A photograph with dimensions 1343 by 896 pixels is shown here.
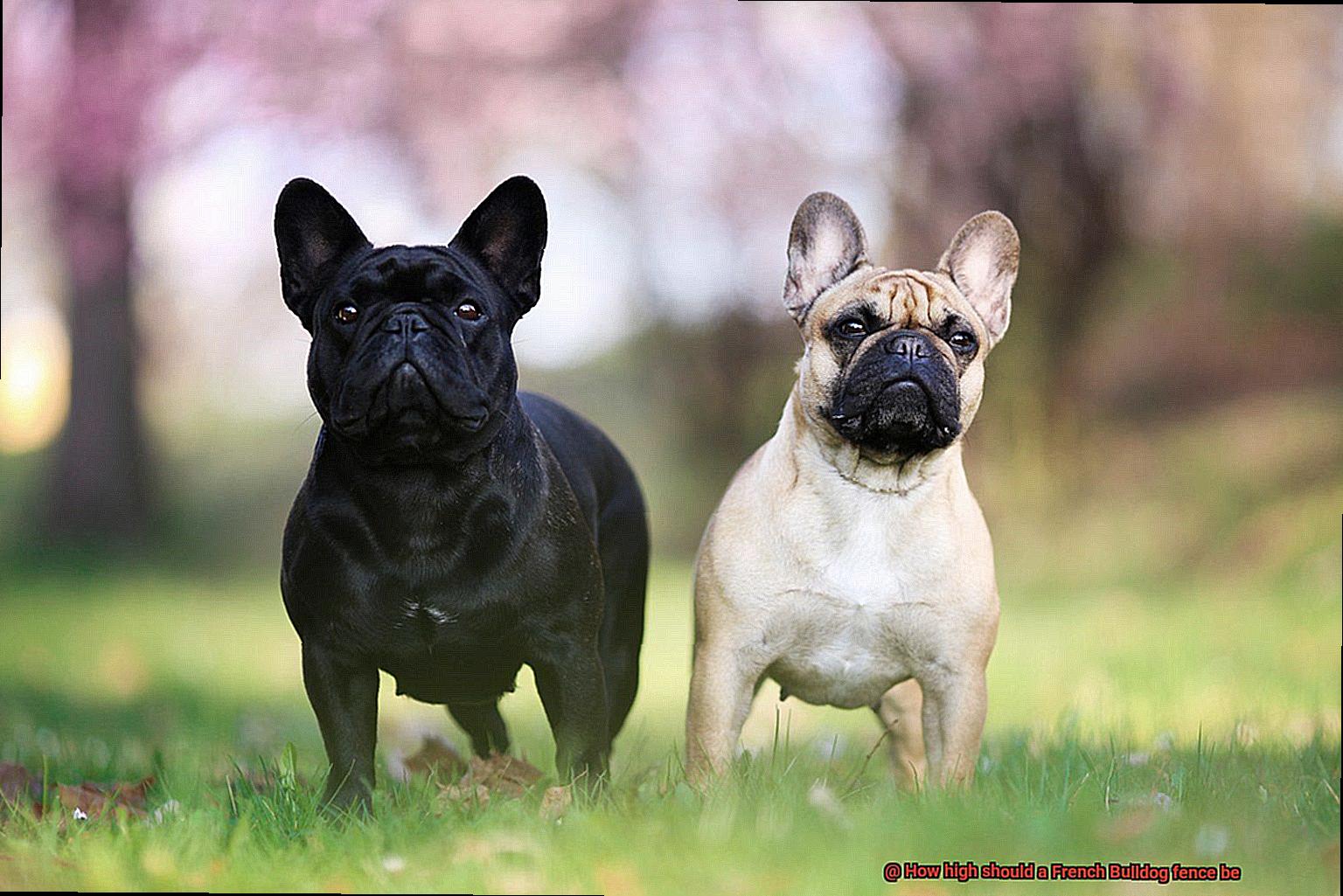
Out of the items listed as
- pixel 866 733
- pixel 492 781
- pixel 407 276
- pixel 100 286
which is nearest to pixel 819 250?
pixel 407 276

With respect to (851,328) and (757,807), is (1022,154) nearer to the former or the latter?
(851,328)

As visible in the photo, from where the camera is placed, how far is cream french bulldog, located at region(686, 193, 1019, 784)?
363cm

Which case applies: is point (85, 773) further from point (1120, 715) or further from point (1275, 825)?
point (1120, 715)

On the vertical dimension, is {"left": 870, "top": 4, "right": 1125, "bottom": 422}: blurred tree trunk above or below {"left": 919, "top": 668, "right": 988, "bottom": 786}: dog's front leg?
above

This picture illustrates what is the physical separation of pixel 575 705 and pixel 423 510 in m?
0.62

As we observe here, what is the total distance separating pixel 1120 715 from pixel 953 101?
7.89 m

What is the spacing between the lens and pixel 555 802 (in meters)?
3.20

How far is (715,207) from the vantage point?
14430mm

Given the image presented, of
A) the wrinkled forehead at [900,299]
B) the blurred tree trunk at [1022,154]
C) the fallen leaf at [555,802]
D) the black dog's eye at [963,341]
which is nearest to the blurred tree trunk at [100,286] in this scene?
the blurred tree trunk at [1022,154]

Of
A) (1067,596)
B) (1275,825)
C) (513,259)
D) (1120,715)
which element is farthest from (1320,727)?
(1067,596)

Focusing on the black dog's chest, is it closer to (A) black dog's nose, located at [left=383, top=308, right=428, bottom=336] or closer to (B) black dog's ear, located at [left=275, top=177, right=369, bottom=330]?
(A) black dog's nose, located at [left=383, top=308, right=428, bottom=336]

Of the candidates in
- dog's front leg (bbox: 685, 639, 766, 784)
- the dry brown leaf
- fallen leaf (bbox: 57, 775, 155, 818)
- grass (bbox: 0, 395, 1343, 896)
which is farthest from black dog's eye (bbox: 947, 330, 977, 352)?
fallen leaf (bbox: 57, 775, 155, 818)

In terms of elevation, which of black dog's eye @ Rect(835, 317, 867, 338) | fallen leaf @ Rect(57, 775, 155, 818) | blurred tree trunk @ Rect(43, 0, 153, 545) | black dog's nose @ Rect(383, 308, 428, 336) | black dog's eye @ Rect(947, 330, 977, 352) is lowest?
fallen leaf @ Rect(57, 775, 155, 818)

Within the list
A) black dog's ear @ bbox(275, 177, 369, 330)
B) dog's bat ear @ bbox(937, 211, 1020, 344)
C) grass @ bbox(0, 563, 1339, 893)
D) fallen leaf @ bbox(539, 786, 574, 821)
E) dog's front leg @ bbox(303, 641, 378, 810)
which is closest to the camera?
grass @ bbox(0, 563, 1339, 893)
